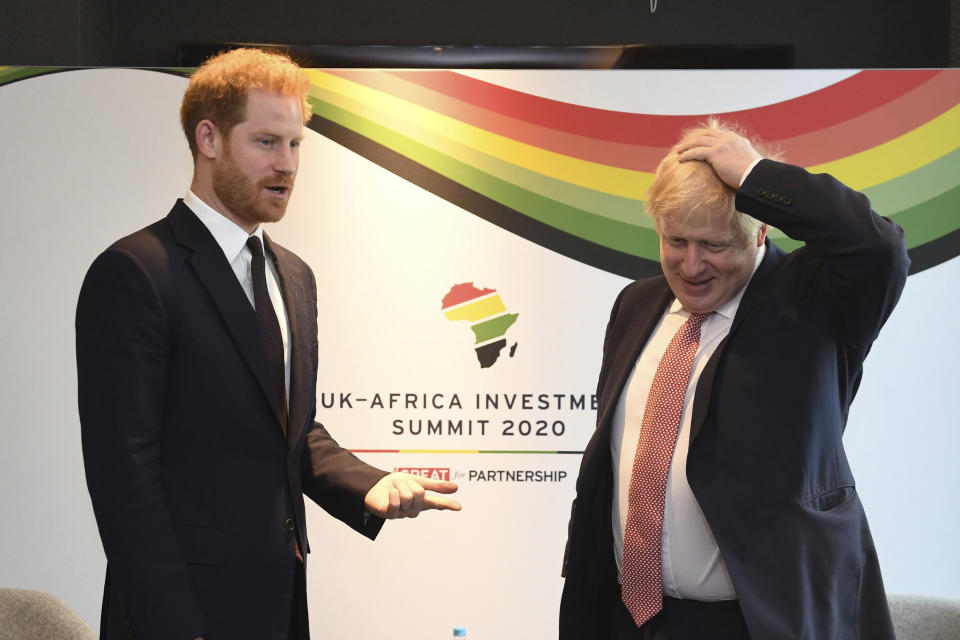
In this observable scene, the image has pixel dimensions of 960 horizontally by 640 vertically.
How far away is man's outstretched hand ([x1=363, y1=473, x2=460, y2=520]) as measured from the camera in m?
2.16

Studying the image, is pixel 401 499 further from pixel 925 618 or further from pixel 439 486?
pixel 925 618

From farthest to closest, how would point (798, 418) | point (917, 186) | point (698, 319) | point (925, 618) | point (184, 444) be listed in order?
point (917, 186) → point (925, 618) → point (698, 319) → point (798, 418) → point (184, 444)

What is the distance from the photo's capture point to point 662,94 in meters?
3.86

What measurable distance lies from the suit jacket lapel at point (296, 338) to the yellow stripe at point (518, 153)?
5.57 feet

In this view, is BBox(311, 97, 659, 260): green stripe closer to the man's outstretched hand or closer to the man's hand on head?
the man's hand on head

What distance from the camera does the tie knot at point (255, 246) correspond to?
6.98 feet

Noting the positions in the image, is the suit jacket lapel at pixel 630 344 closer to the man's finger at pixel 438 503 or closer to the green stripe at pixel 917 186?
the man's finger at pixel 438 503

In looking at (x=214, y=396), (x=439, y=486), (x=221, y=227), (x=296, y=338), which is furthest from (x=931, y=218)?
(x=214, y=396)

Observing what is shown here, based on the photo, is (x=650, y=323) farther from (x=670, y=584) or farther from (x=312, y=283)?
(x=312, y=283)

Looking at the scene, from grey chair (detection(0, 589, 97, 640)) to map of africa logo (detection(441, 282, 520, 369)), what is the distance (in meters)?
1.80

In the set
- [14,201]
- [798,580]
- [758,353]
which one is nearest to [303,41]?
[14,201]

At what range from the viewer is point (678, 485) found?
214 centimetres

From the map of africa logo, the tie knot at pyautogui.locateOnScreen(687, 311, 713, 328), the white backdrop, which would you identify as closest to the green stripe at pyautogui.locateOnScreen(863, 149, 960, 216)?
the white backdrop

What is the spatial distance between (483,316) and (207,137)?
1.87 metres
